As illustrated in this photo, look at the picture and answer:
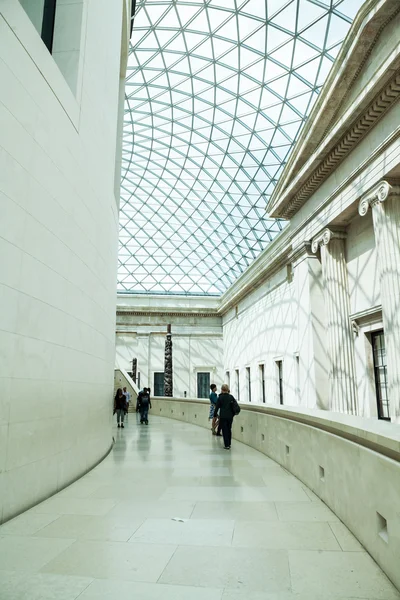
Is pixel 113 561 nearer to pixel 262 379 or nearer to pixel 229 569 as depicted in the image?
pixel 229 569

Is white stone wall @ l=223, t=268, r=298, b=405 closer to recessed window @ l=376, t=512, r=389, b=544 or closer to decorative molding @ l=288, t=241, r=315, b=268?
decorative molding @ l=288, t=241, r=315, b=268

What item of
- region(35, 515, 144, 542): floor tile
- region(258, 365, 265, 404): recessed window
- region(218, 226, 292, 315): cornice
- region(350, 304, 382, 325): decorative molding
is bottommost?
region(35, 515, 144, 542): floor tile

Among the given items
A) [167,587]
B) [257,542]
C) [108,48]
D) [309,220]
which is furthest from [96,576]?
[309,220]

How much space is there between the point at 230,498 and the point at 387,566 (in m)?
3.54

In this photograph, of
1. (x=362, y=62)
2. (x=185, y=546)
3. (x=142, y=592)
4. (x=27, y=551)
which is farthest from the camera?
(x=362, y=62)

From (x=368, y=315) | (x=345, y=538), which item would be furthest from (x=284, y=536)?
(x=368, y=315)

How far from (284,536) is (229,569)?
1.26 metres

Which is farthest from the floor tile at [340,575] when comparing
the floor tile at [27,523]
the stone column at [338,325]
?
the stone column at [338,325]

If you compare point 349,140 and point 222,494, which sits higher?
point 349,140

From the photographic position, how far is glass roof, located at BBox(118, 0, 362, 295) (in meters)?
23.4

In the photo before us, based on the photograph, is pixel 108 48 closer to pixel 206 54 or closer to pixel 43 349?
pixel 43 349

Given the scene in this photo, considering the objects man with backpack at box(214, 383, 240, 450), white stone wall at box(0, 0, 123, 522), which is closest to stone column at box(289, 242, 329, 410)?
man with backpack at box(214, 383, 240, 450)

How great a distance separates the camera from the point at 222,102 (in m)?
30.5

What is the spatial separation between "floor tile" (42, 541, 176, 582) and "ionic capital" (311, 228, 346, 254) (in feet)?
58.6
